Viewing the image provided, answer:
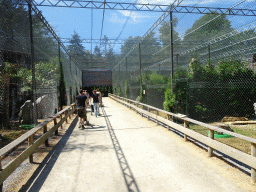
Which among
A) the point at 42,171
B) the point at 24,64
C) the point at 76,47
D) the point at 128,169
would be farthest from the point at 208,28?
the point at 76,47

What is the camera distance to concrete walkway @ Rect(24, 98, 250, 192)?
12.0 ft

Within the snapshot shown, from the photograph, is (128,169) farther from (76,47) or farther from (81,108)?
(76,47)

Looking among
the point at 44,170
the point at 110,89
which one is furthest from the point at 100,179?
the point at 110,89

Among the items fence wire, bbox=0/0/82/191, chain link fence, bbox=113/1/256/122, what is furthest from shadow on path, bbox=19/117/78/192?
chain link fence, bbox=113/1/256/122

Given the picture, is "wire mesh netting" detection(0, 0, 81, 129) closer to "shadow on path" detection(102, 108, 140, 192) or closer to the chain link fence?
"shadow on path" detection(102, 108, 140, 192)

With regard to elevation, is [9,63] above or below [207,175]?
above

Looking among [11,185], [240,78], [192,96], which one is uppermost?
[240,78]

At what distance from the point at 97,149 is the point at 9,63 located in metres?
3.67

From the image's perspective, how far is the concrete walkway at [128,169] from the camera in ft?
12.0

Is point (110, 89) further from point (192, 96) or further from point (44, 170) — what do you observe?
point (44, 170)

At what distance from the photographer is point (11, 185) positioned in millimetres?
3857

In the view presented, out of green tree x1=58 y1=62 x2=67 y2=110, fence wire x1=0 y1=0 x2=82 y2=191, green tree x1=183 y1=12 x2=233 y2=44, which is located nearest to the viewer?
fence wire x1=0 y1=0 x2=82 y2=191

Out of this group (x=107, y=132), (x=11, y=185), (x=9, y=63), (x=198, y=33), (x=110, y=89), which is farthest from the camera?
(x=110, y=89)

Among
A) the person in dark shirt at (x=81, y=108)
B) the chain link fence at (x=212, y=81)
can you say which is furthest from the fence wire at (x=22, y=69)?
the chain link fence at (x=212, y=81)
